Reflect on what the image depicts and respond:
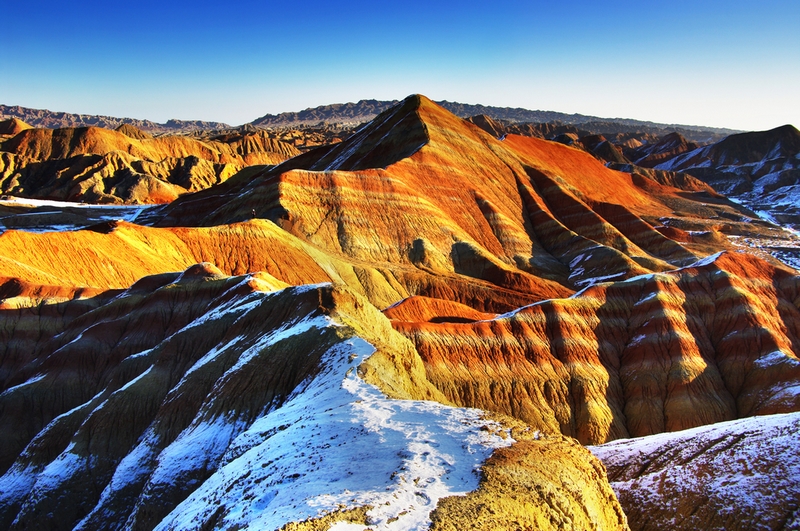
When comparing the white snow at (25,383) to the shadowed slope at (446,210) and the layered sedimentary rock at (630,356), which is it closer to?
the layered sedimentary rock at (630,356)

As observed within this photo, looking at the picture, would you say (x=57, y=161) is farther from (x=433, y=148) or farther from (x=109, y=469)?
(x=109, y=469)

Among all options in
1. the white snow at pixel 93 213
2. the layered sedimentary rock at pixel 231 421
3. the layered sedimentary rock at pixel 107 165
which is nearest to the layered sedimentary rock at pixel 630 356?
the layered sedimentary rock at pixel 231 421

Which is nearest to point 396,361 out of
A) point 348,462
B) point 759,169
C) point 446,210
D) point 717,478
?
point 348,462

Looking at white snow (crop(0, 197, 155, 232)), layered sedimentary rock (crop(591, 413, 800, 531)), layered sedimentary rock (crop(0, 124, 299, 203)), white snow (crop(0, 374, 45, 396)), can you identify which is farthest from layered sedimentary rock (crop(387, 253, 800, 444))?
layered sedimentary rock (crop(0, 124, 299, 203))

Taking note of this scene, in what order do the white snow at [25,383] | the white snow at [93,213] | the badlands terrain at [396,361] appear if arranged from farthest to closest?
the white snow at [93,213], the white snow at [25,383], the badlands terrain at [396,361]

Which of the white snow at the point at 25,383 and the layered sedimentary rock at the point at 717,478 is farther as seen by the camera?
the white snow at the point at 25,383

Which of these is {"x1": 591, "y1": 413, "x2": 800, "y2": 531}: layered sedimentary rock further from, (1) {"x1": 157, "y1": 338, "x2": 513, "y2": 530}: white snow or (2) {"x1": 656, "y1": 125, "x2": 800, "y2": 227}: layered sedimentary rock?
(2) {"x1": 656, "y1": 125, "x2": 800, "y2": 227}: layered sedimentary rock

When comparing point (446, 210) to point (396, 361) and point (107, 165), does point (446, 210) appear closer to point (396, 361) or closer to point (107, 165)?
point (396, 361)
